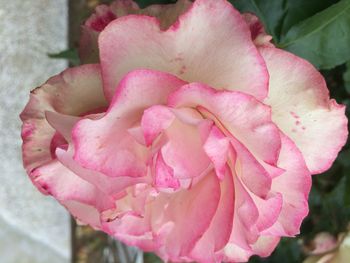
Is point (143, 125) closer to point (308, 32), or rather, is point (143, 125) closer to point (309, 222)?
point (308, 32)

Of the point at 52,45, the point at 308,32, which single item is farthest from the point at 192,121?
the point at 52,45


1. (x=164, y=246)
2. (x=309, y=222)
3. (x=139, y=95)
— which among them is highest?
(x=139, y=95)

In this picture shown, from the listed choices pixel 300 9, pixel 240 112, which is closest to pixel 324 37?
pixel 300 9

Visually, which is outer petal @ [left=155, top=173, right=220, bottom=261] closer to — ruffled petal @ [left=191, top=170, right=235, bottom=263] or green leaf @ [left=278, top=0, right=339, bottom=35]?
ruffled petal @ [left=191, top=170, right=235, bottom=263]

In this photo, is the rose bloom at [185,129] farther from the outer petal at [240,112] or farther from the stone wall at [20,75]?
the stone wall at [20,75]

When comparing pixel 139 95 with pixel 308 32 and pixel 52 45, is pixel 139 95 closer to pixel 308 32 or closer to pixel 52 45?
pixel 308 32

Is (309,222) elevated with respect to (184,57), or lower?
lower

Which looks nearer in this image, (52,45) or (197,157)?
(197,157)
